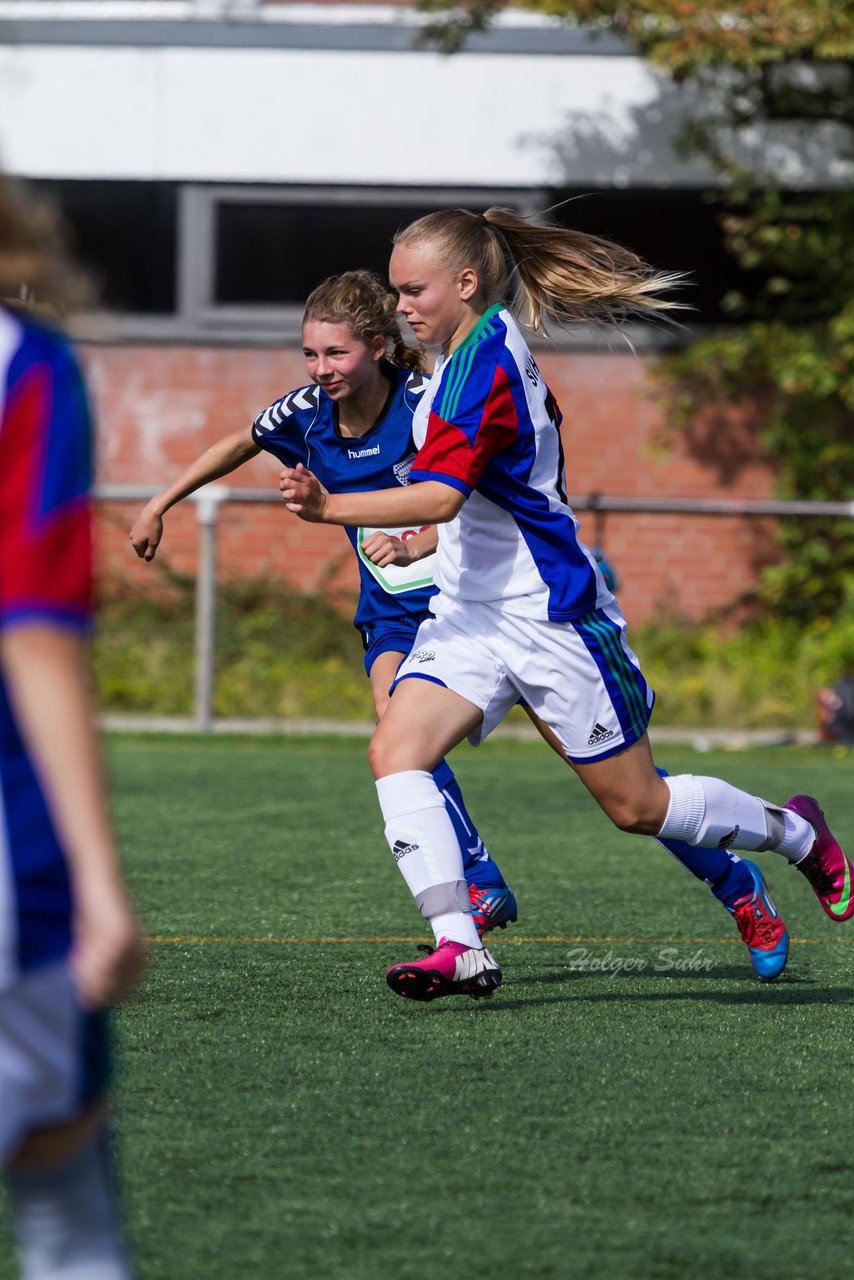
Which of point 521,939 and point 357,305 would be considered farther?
point 521,939

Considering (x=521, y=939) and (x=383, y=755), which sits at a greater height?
(x=383, y=755)

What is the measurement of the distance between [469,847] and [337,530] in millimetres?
9063

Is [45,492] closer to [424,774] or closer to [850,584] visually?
[424,774]

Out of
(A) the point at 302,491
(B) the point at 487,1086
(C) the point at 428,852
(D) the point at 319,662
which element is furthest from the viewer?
(D) the point at 319,662

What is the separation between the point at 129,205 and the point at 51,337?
1352 cm

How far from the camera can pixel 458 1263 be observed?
9.20 ft

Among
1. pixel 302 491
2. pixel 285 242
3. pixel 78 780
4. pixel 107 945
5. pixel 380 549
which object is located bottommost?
pixel 107 945

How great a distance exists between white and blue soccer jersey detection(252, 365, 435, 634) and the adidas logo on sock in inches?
45.6

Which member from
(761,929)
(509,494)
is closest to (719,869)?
(761,929)

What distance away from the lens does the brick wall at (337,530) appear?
14.2 m

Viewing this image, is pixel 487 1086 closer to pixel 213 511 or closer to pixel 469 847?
pixel 469 847

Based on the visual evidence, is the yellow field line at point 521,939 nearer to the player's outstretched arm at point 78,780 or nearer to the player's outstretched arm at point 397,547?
the player's outstretched arm at point 397,547

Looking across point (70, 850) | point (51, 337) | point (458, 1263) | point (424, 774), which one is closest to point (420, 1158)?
point (458, 1263)

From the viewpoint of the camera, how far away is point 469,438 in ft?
13.6
